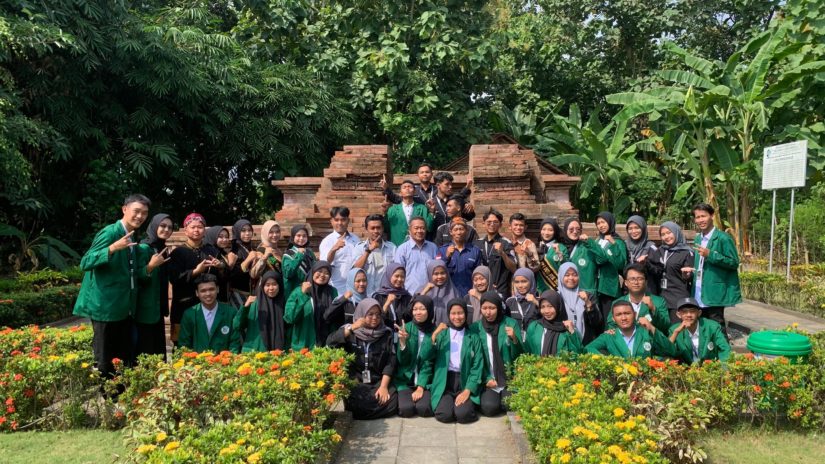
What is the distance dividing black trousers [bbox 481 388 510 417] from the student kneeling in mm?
690

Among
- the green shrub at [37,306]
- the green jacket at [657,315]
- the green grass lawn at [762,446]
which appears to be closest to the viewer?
the green grass lawn at [762,446]

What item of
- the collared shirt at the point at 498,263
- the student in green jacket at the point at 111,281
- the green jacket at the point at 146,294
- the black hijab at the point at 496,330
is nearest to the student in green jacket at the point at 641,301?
the black hijab at the point at 496,330

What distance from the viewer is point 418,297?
4938mm

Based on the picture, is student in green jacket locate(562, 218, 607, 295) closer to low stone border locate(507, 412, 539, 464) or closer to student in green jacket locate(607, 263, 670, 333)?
student in green jacket locate(607, 263, 670, 333)

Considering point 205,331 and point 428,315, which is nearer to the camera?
point 428,315

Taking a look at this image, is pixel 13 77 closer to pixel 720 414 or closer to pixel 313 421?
pixel 313 421

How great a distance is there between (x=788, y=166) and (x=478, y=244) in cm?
758

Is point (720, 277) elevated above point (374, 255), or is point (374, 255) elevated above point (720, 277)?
point (374, 255)

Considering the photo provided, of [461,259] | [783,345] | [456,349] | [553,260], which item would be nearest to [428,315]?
[456,349]

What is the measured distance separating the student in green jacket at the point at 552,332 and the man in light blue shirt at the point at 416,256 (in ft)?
4.05

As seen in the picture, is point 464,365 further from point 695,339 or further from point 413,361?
point 695,339

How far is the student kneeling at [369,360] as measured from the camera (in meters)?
4.79

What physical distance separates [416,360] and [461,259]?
1255 mm

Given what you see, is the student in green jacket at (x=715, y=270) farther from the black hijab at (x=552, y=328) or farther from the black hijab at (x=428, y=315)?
the black hijab at (x=428, y=315)
